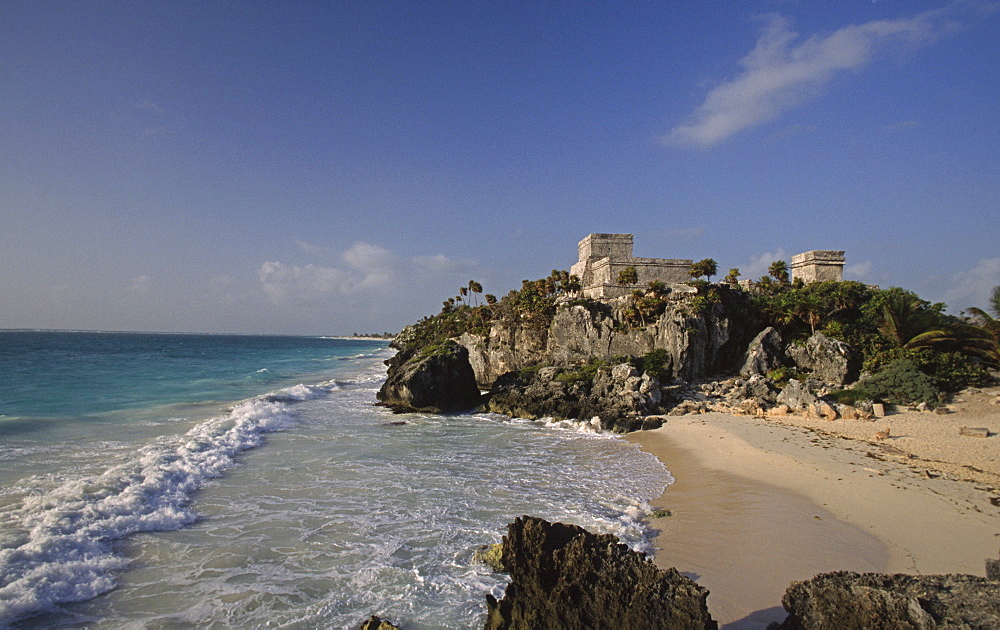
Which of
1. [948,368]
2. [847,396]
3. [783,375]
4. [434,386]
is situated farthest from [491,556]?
[948,368]

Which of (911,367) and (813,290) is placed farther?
(813,290)

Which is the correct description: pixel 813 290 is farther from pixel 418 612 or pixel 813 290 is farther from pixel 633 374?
pixel 418 612

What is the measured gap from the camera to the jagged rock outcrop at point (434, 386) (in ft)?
85.3

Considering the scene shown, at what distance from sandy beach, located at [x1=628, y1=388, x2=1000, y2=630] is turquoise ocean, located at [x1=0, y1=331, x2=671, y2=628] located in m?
1.35

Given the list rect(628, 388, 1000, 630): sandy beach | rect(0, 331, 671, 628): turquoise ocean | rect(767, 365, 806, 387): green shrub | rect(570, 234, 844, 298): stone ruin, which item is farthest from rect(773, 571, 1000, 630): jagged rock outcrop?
rect(570, 234, 844, 298): stone ruin

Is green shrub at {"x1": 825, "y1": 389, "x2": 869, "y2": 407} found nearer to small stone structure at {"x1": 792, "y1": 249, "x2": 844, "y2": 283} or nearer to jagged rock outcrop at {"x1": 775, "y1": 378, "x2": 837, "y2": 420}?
jagged rock outcrop at {"x1": 775, "y1": 378, "x2": 837, "y2": 420}

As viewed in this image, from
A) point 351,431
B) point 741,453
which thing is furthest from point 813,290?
point 351,431

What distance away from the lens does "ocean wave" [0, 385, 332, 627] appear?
7094 mm

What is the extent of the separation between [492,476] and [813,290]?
26.5 metres

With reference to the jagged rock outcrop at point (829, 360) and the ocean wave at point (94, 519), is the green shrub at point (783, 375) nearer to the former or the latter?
the jagged rock outcrop at point (829, 360)

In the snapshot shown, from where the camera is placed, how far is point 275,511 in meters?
10.2

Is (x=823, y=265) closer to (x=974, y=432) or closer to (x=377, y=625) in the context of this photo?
(x=974, y=432)

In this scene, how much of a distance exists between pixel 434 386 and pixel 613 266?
16.7 m

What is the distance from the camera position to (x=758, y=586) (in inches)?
272
